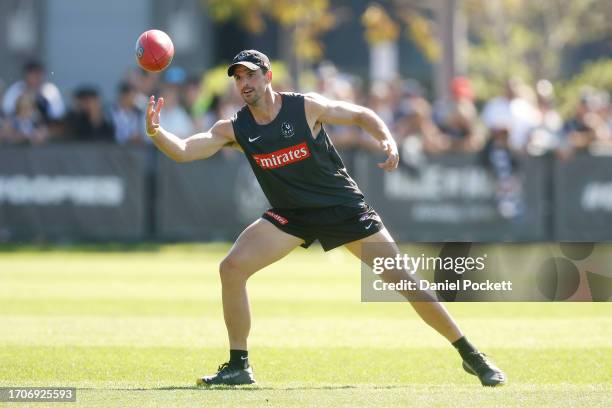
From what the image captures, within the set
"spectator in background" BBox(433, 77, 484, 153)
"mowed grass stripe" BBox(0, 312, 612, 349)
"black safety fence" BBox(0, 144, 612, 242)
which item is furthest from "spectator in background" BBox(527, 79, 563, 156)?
"mowed grass stripe" BBox(0, 312, 612, 349)

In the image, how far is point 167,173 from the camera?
71.9ft

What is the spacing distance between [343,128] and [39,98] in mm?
5338

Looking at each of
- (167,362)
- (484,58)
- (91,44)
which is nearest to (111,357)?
(167,362)

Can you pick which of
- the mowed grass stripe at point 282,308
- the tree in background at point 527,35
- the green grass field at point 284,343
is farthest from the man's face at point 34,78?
the tree in background at point 527,35

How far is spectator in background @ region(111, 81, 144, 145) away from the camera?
72.5ft

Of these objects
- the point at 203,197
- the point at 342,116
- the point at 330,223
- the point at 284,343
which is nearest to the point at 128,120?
the point at 203,197

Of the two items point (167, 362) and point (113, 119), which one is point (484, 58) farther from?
point (167, 362)

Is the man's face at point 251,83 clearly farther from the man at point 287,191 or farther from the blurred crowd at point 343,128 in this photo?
the blurred crowd at point 343,128

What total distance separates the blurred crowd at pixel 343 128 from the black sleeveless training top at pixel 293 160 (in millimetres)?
12233

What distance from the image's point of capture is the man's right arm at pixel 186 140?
944 cm

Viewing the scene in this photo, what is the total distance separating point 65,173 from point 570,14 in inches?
808

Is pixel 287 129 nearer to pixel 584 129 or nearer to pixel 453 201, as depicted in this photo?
pixel 453 201

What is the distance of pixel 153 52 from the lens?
9.68 m

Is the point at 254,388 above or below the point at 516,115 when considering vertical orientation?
below
